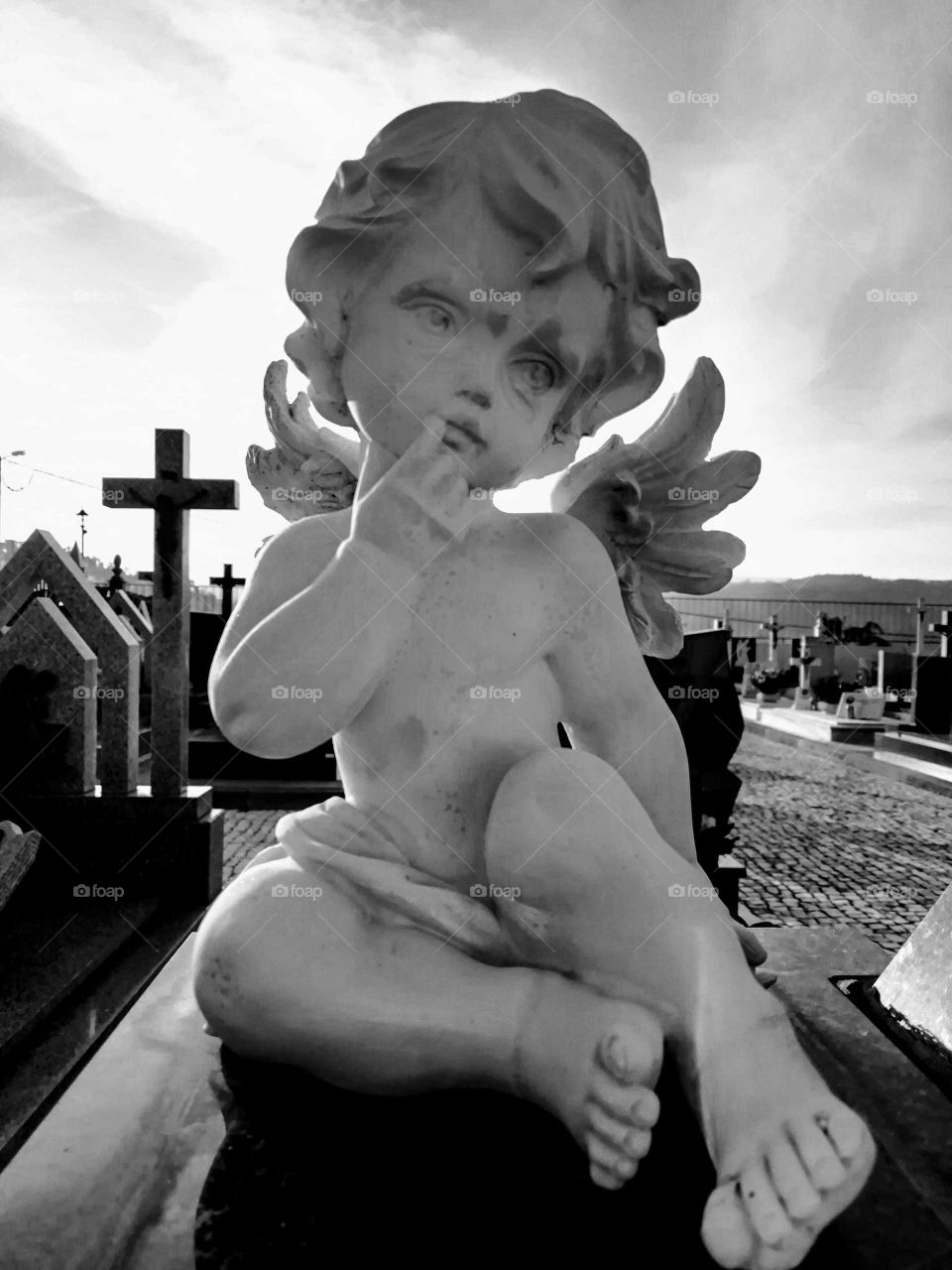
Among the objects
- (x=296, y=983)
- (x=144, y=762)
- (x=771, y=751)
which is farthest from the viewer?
(x=771, y=751)

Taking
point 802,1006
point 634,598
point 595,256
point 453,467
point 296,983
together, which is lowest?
point 802,1006

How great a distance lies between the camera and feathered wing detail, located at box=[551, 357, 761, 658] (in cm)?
169

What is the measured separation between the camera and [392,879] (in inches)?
53.2

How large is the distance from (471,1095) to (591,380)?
122cm

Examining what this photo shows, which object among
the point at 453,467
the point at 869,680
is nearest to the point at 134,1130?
the point at 453,467

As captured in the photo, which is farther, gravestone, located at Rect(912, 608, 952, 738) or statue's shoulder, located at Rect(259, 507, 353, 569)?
gravestone, located at Rect(912, 608, 952, 738)

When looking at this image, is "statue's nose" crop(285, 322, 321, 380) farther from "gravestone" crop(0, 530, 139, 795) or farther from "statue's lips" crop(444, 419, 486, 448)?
"gravestone" crop(0, 530, 139, 795)

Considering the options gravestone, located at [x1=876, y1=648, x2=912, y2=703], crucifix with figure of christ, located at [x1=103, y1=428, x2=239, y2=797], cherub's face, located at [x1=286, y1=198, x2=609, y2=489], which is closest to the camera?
cherub's face, located at [x1=286, y1=198, x2=609, y2=489]

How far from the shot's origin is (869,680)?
635 inches

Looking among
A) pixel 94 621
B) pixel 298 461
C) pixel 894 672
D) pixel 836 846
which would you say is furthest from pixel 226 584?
pixel 894 672

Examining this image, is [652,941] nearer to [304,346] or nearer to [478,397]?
[478,397]

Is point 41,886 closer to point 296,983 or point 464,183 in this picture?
point 296,983

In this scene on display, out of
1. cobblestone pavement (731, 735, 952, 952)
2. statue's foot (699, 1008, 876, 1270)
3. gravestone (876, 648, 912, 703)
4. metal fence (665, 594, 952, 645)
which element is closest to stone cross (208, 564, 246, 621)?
cobblestone pavement (731, 735, 952, 952)

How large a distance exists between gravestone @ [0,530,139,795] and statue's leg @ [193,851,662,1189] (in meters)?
3.36
